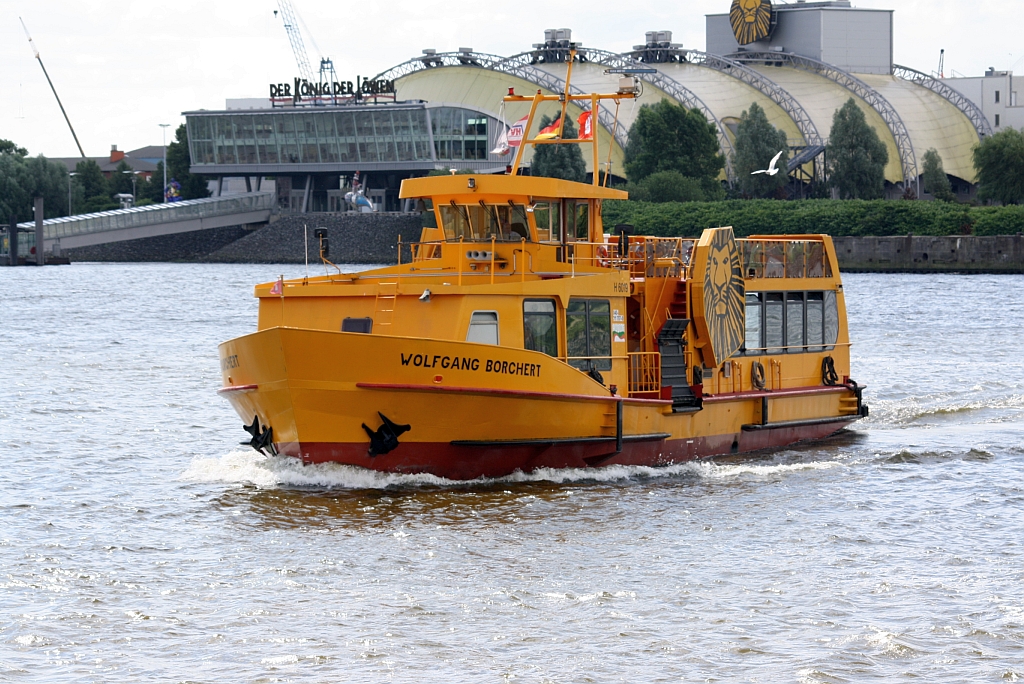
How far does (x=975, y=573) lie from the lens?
658 inches

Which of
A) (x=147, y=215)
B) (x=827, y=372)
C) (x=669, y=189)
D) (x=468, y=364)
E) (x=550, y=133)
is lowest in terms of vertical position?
(x=827, y=372)

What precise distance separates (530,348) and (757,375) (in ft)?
18.8

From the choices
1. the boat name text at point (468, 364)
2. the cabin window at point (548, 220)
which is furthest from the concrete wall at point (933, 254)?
the boat name text at point (468, 364)

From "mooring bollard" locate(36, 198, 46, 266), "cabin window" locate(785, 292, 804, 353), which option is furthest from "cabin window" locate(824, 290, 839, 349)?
"mooring bollard" locate(36, 198, 46, 266)

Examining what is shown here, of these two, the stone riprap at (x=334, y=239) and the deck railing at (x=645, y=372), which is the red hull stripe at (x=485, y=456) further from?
the stone riprap at (x=334, y=239)

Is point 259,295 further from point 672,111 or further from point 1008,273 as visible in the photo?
point 672,111

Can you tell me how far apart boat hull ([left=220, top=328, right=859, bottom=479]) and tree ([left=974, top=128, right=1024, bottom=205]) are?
10406cm

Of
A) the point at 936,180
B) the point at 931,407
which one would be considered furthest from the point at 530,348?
the point at 936,180

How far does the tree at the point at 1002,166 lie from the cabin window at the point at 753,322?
99.6m

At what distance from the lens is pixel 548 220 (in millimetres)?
22516

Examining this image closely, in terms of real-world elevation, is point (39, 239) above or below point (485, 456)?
above

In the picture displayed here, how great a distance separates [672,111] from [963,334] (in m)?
73.7

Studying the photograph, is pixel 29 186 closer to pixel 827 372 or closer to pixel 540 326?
pixel 827 372

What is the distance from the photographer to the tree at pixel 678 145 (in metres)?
124
